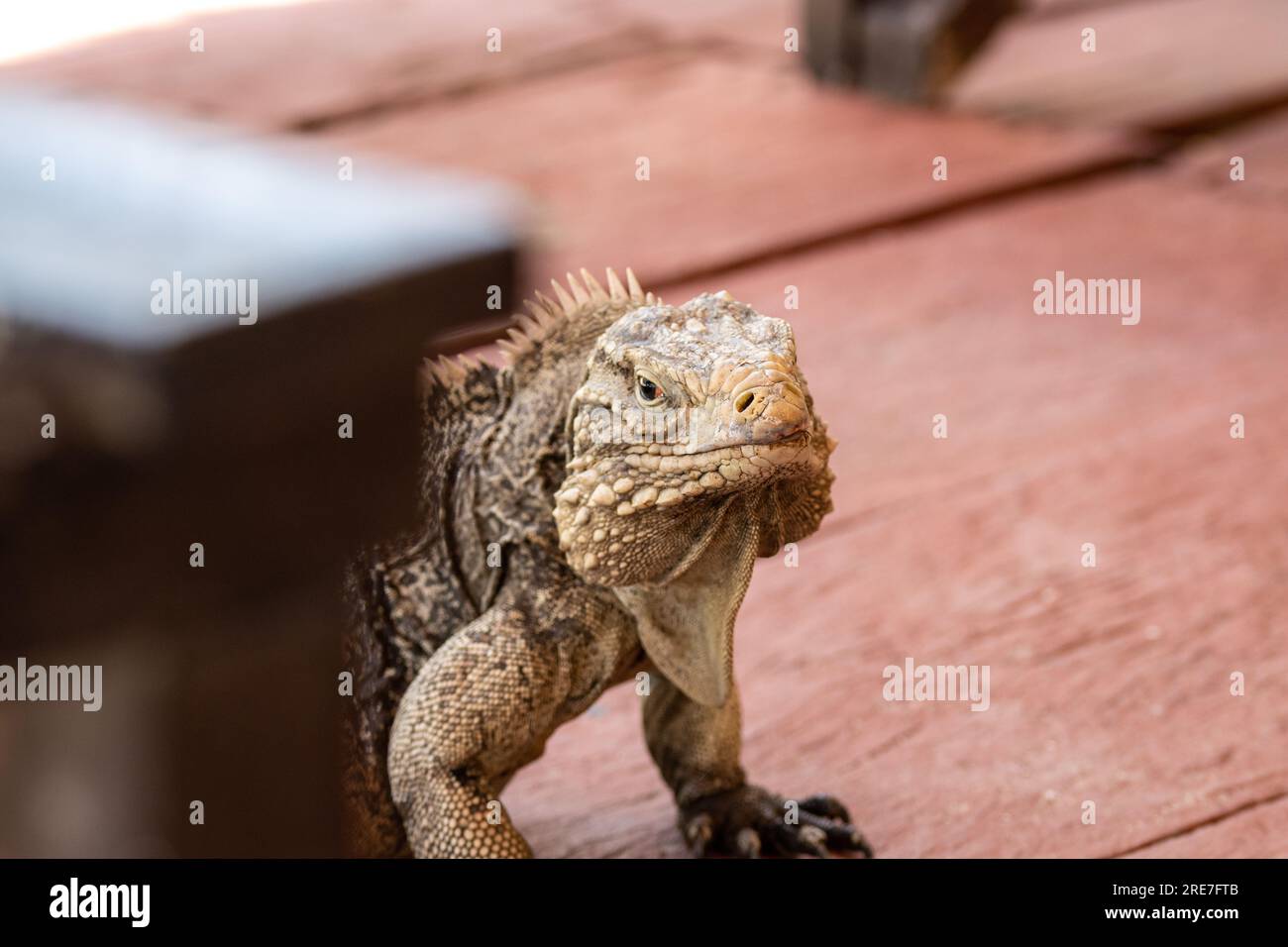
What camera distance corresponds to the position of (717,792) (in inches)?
107

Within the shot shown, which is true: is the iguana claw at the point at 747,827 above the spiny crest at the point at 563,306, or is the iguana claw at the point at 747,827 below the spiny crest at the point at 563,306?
below

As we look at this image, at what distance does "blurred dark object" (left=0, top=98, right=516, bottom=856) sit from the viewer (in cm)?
67

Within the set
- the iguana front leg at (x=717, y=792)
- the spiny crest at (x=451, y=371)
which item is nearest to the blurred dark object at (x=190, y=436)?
the spiny crest at (x=451, y=371)

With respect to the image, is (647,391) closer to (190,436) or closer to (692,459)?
(692,459)

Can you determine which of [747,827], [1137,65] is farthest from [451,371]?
[1137,65]

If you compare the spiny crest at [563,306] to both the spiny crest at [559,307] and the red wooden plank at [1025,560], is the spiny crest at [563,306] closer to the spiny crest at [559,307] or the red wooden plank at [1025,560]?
the spiny crest at [559,307]

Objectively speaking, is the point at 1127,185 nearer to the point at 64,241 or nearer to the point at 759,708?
the point at 759,708

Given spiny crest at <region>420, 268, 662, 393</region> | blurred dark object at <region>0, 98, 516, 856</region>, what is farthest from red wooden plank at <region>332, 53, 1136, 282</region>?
blurred dark object at <region>0, 98, 516, 856</region>

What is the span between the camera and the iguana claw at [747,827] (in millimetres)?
2678

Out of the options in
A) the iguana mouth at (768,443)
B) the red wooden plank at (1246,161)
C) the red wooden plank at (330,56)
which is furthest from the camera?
the red wooden plank at (330,56)

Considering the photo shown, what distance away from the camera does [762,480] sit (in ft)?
6.61

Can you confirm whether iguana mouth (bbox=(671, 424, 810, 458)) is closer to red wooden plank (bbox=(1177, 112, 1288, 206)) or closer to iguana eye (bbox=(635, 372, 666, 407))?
iguana eye (bbox=(635, 372, 666, 407))

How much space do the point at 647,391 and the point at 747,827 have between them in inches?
35.5

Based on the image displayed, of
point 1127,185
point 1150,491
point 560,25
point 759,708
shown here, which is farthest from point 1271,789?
point 560,25
